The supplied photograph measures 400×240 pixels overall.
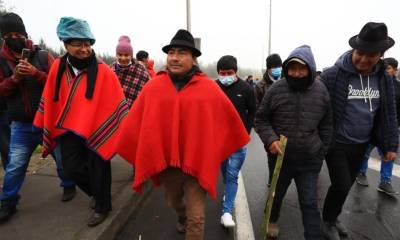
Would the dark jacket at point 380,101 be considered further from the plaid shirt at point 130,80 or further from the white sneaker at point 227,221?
the plaid shirt at point 130,80

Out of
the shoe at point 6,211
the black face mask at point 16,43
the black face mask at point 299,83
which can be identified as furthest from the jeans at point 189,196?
the black face mask at point 16,43

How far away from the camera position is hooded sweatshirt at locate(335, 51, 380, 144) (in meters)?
3.26

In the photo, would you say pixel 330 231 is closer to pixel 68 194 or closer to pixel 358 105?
pixel 358 105

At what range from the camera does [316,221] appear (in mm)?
3096

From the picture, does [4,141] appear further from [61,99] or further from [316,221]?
[316,221]

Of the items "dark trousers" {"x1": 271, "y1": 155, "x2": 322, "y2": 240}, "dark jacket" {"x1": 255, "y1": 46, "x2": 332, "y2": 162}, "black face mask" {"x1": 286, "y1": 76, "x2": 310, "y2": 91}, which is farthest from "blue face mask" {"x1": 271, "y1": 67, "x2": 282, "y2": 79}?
"dark trousers" {"x1": 271, "y1": 155, "x2": 322, "y2": 240}

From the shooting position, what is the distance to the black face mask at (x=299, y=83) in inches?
119

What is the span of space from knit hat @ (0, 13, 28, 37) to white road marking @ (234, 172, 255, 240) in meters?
3.31

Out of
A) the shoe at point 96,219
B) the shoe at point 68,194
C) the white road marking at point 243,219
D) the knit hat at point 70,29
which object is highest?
the knit hat at point 70,29

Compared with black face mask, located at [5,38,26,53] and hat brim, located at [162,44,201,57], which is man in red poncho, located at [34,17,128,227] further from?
hat brim, located at [162,44,201,57]

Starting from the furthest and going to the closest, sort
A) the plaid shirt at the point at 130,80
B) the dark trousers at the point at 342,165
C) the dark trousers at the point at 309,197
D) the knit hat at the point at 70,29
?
the plaid shirt at the point at 130,80
the dark trousers at the point at 342,165
the knit hat at the point at 70,29
the dark trousers at the point at 309,197

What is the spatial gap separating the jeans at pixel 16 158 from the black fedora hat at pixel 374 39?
3.53 m

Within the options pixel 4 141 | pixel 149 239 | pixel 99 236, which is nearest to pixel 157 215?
pixel 149 239

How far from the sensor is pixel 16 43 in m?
3.54
